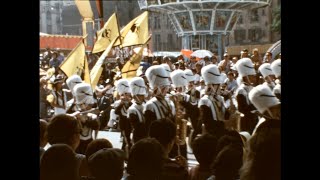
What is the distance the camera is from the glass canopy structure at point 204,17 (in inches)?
293

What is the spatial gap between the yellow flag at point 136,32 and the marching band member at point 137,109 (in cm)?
131

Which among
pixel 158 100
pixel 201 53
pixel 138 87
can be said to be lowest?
pixel 158 100

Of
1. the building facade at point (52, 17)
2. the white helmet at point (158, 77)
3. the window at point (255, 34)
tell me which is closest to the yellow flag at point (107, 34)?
the white helmet at point (158, 77)

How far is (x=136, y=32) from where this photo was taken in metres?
6.95

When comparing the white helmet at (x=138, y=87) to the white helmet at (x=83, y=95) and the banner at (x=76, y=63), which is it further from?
the banner at (x=76, y=63)

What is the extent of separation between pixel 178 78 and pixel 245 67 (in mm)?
821

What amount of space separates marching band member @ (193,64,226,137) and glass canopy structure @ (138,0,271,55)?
1551mm

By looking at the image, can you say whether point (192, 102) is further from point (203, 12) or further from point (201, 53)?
point (203, 12)

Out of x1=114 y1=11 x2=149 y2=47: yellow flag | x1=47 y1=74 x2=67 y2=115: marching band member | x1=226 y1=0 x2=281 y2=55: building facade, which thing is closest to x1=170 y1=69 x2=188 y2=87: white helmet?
x1=114 y1=11 x2=149 y2=47: yellow flag

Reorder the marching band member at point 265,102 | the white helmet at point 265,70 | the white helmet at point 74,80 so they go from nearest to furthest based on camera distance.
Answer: the marching band member at point 265,102 → the white helmet at point 265,70 → the white helmet at point 74,80

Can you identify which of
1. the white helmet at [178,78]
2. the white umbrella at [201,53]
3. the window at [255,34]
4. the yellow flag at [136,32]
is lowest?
the white helmet at [178,78]

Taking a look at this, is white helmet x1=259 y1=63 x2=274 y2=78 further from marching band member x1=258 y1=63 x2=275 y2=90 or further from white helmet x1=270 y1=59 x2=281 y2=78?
white helmet x1=270 y1=59 x2=281 y2=78

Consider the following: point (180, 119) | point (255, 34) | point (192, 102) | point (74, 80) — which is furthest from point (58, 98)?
point (255, 34)
